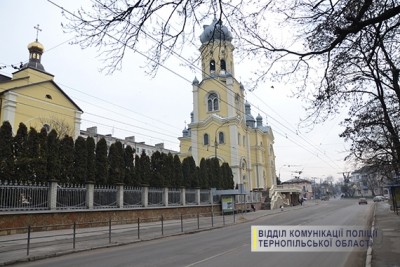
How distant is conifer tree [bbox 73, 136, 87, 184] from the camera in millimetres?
24734

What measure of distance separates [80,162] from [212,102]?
126 ft

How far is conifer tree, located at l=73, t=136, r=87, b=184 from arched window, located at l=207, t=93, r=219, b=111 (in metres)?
36.7

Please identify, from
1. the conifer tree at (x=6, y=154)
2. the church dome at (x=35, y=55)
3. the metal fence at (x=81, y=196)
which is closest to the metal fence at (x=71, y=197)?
the metal fence at (x=81, y=196)

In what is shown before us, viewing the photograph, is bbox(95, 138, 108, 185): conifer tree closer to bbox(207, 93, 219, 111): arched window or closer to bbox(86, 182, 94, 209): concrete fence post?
bbox(86, 182, 94, 209): concrete fence post

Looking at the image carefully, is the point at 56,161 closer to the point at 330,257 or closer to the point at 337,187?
the point at 330,257

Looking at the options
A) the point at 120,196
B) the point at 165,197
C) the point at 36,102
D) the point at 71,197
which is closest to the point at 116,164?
the point at 120,196

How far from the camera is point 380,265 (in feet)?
31.0

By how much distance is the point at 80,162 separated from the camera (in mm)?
25078

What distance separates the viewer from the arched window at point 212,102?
200 ft

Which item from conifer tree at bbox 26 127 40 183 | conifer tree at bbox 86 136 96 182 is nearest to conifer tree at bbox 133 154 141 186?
conifer tree at bbox 86 136 96 182

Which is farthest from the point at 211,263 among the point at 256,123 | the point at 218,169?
the point at 256,123

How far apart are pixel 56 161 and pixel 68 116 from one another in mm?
21288

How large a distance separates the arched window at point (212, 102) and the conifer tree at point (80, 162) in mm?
36729

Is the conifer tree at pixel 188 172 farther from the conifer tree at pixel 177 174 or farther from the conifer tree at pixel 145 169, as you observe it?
the conifer tree at pixel 145 169
